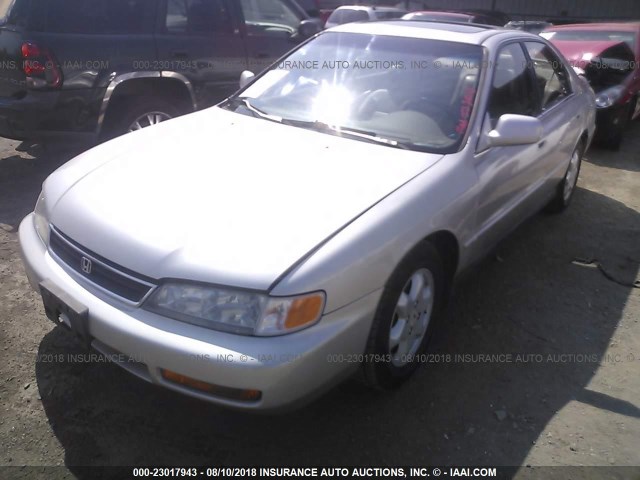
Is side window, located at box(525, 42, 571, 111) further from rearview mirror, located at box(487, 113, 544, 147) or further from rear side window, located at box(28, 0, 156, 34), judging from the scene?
rear side window, located at box(28, 0, 156, 34)

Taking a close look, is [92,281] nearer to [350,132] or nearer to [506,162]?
[350,132]

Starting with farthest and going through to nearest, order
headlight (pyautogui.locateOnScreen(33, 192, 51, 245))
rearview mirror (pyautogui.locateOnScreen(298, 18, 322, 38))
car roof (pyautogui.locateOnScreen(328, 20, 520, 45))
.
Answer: rearview mirror (pyautogui.locateOnScreen(298, 18, 322, 38))
car roof (pyautogui.locateOnScreen(328, 20, 520, 45))
headlight (pyautogui.locateOnScreen(33, 192, 51, 245))

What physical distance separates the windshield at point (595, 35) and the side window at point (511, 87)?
16.0ft

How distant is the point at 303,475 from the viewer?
7.38 feet

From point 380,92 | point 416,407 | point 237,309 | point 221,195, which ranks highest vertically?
point 380,92

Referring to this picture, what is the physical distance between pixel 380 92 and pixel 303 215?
4.02 feet

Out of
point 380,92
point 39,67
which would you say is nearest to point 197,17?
point 39,67

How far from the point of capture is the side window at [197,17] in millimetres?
5078

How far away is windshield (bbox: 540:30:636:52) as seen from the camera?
7.68 m

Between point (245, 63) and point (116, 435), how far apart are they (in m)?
4.13

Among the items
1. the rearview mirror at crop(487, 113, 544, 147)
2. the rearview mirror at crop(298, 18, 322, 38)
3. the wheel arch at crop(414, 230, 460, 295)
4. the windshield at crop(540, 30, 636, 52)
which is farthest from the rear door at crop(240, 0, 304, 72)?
the windshield at crop(540, 30, 636, 52)

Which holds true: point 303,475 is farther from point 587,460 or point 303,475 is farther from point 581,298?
point 581,298

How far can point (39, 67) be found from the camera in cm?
437

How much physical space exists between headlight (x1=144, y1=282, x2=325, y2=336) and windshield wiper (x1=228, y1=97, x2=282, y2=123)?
147 cm
